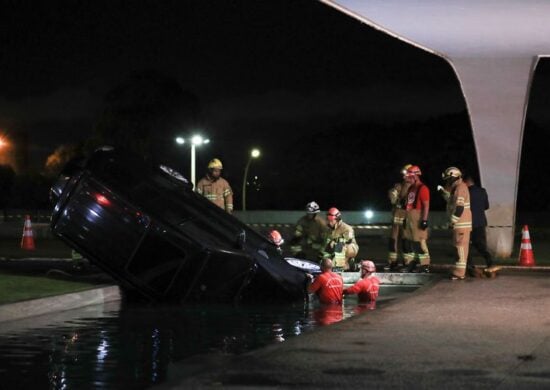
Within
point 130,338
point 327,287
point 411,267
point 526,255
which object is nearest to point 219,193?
point 411,267

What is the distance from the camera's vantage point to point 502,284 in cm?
1488

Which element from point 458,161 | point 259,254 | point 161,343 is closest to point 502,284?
point 259,254

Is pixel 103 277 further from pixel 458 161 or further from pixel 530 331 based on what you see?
pixel 458 161

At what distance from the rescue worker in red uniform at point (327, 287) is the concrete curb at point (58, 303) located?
9.10 ft

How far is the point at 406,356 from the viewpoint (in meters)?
8.30

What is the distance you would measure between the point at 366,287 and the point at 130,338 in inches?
169

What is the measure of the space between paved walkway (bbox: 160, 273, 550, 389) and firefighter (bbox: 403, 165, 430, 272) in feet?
16.0

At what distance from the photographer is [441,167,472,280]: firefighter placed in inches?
613

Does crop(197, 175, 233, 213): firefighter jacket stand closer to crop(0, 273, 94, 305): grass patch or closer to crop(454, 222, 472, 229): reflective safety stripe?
crop(0, 273, 94, 305): grass patch

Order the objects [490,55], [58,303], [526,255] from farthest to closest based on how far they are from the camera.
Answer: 1. [490,55]
2. [526,255]
3. [58,303]

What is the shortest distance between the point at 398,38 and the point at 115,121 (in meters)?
45.3

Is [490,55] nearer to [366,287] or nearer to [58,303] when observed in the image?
[366,287]

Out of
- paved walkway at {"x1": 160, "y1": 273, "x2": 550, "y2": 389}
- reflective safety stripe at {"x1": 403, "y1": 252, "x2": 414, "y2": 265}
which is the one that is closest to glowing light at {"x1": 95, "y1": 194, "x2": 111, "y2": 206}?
paved walkway at {"x1": 160, "y1": 273, "x2": 550, "y2": 389}

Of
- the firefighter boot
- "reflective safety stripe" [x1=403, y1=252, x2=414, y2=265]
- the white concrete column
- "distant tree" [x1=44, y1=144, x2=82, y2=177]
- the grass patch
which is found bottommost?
the grass patch
